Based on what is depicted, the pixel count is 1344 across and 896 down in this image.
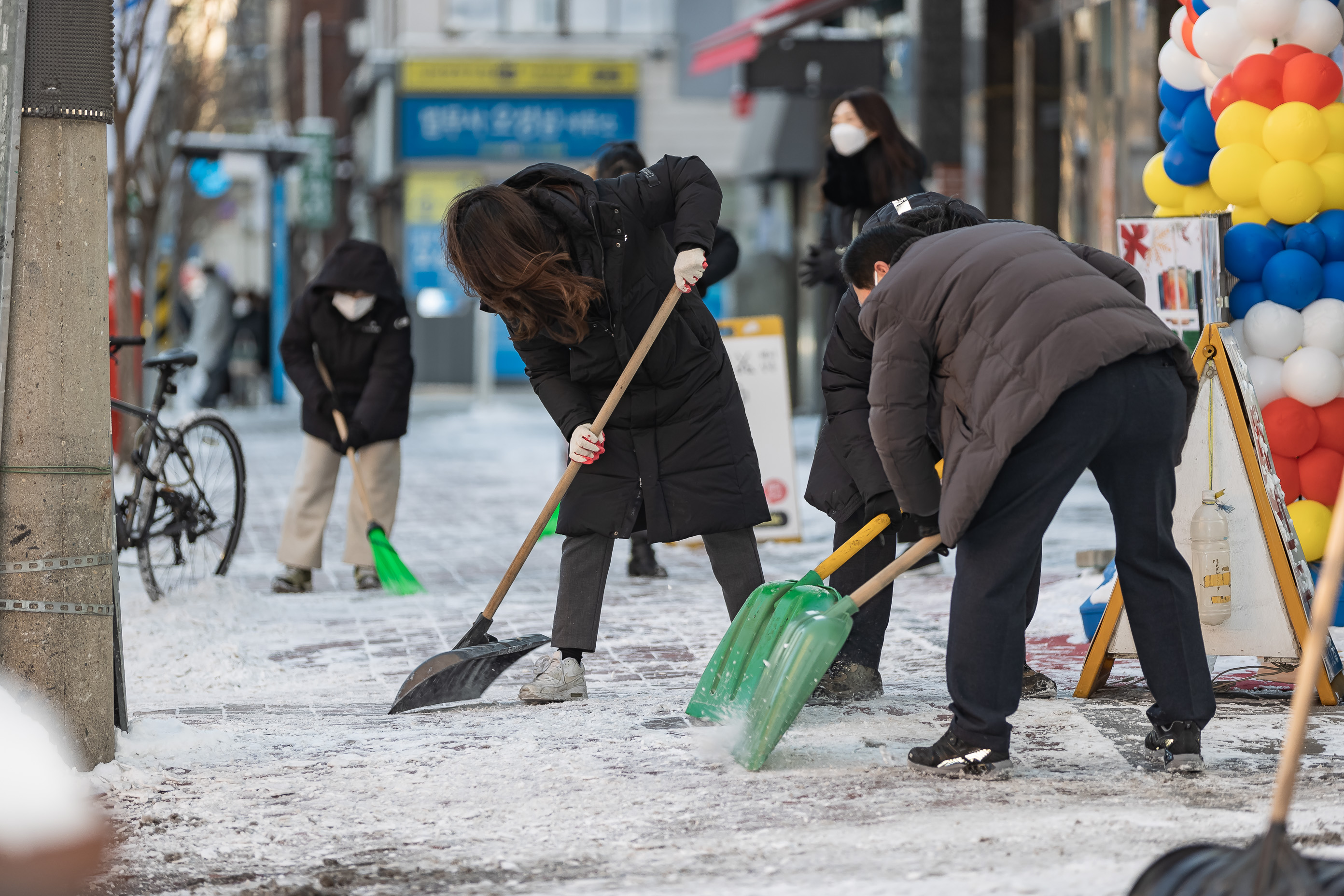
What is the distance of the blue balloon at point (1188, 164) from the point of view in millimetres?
6047

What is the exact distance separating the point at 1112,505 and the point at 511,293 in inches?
67.9

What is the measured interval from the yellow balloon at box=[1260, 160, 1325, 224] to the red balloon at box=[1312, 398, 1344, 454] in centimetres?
66

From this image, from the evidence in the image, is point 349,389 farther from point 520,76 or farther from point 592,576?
point 520,76

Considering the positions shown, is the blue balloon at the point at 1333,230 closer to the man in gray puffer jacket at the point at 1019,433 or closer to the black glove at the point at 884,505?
the man in gray puffer jacket at the point at 1019,433

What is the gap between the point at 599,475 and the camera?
5.06 meters

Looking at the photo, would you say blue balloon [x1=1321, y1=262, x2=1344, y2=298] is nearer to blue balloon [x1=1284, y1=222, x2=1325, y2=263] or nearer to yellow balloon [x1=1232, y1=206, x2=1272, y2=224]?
blue balloon [x1=1284, y1=222, x2=1325, y2=263]

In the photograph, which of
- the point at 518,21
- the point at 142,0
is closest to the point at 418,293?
the point at 518,21

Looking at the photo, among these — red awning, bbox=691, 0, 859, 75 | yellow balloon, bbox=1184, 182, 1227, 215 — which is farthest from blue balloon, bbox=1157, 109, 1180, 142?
red awning, bbox=691, 0, 859, 75

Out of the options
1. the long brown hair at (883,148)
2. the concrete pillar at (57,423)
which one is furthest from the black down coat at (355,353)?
the concrete pillar at (57,423)

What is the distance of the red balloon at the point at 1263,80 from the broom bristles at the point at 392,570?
13.4 ft

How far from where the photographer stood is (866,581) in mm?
4898

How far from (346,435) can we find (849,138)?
2633 millimetres

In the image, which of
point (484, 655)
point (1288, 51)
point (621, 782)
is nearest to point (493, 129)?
point (1288, 51)

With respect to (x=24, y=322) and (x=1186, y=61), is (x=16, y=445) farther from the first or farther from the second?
(x=1186, y=61)
